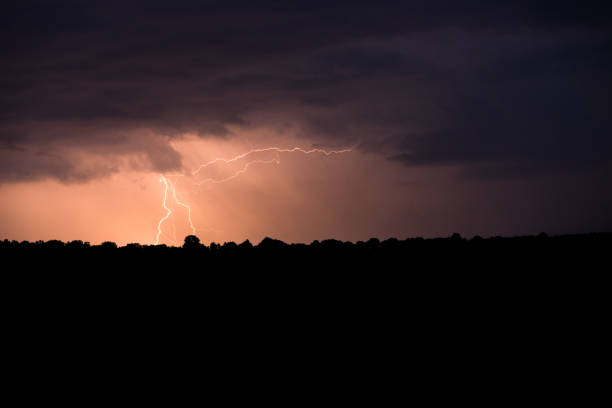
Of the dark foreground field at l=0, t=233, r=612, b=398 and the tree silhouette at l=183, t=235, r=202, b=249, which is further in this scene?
the tree silhouette at l=183, t=235, r=202, b=249

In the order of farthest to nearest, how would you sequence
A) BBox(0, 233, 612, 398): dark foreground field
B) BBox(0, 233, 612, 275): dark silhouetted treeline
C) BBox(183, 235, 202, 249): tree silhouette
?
BBox(183, 235, 202, 249): tree silhouette
BBox(0, 233, 612, 275): dark silhouetted treeline
BBox(0, 233, 612, 398): dark foreground field

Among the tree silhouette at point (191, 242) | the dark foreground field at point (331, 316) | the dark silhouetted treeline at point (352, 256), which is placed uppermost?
the tree silhouette at point (191, 242)

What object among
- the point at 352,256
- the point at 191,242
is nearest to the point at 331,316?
the point at 352,256

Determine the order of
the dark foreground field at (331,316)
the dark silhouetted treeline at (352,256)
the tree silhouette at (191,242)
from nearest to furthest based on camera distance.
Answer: the dark foreground field at (331,316)
the dark silhouetted treeline at (352,256)
the tree silhouette at (191,242)

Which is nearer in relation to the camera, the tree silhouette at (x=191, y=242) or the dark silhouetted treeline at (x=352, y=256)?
the dark silhouetted treeline at (x=352, y=256)

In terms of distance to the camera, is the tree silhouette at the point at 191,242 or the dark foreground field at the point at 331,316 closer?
the dark foreground field at the point at 331,316

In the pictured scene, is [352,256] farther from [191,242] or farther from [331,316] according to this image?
[191,242]

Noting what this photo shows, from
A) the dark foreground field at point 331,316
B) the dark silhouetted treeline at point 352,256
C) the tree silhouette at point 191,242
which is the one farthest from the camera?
the tree silhouette at point 191,242

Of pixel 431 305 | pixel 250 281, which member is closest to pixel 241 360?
pixel 250 281

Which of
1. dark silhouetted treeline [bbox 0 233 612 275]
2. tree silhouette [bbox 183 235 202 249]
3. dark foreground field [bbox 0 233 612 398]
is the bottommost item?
dark foreground field [bbox 0 233 612 398]

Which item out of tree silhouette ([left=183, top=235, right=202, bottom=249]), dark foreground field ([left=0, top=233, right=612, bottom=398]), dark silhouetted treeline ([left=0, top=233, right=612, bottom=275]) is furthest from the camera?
tree silhouette ([left=183, top=235, right=202, bottom=249])

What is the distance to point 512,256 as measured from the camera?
12.0 meters

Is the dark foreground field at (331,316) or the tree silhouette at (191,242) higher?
the tree silhouette at (191,242)

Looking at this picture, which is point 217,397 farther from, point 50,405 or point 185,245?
point 185,245
